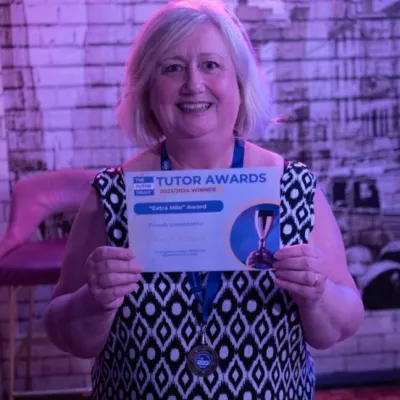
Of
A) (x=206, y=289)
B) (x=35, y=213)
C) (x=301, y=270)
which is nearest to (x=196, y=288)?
(x=206, y=289)

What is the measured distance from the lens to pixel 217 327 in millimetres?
1372

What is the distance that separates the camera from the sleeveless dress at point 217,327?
1371 mm

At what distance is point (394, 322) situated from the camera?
3.75 meters

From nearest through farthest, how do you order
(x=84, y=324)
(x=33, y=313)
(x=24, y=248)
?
(x=84, y=324), (x=24, y=248), (x=33, y=313)

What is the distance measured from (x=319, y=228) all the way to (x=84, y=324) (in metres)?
0.58

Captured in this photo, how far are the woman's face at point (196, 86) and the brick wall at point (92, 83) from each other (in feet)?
7.16

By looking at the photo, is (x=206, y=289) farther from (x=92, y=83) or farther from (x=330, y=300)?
(x=92, y=83)


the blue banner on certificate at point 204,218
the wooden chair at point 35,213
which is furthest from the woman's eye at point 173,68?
the wooden chair at point 35,213

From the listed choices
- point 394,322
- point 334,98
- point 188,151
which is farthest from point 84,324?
point 394,322

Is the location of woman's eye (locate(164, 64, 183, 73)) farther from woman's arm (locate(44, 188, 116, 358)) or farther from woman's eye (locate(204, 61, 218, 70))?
woman's arm (locate(44, 188, 116, 358))

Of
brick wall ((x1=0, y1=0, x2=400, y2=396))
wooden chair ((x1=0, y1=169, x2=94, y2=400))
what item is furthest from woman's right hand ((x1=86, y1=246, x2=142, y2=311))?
brick wall ((x1=0, y1=0, x2=400, y2=396))

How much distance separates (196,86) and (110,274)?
44 centimetres

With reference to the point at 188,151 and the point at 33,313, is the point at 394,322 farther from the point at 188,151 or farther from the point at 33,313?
the point at 188,151

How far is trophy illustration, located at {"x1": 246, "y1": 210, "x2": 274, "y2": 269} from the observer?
126cm
